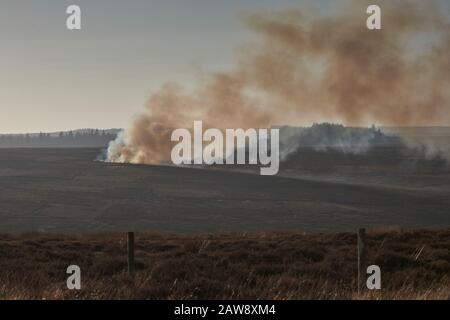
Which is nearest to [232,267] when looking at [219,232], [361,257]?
[361,257]

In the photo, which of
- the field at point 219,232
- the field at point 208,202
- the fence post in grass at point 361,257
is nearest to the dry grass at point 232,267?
the field at point 219,232

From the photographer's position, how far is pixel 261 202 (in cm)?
5147

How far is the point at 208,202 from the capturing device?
51.1 metres

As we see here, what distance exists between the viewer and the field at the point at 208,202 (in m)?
38.5

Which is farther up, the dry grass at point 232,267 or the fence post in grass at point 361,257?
the fence post in grass at point 361,257

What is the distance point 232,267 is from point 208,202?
33374 millimetres

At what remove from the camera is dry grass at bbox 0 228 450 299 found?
40.0ft

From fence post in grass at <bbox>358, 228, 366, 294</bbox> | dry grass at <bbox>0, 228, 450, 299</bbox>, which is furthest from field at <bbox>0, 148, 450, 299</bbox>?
fence post in grass at <bbox>358, 228, 366, 294</bbox>

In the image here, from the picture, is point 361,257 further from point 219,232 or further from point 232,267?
point 219,232

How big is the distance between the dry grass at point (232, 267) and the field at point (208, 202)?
11.7m

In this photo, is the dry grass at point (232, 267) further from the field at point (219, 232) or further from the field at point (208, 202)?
the field at point (208, 202)

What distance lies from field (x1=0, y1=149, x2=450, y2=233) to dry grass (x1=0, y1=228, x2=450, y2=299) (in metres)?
11.7

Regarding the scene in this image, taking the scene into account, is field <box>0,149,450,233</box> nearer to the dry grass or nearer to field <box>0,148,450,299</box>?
field <box>0,148,450,299</box>
